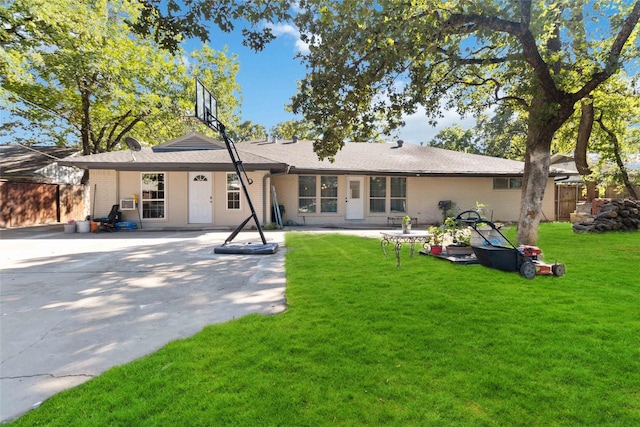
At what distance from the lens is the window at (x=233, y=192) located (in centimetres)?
1289

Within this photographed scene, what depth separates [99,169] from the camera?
40.0ft

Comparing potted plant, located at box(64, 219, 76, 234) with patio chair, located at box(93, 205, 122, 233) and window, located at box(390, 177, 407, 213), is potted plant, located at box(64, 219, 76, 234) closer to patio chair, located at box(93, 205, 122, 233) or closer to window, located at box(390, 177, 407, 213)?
patio chair, located at box(93, 205, 122, 233)

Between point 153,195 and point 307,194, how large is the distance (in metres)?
6.21

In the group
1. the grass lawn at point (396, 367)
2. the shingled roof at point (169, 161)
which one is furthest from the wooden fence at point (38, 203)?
the grass lawn at point (396, 367)

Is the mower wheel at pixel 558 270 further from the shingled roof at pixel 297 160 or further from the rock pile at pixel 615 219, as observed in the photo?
the rock pile at pixel 615 219

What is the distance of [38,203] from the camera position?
52.3 feet

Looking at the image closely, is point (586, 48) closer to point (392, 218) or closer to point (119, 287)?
point (392, 218)

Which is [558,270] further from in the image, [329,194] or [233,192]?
[233,192]

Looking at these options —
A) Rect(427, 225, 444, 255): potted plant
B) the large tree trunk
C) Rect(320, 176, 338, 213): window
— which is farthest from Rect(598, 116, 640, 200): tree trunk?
Rect(427, 225, 444, 255): potted plant

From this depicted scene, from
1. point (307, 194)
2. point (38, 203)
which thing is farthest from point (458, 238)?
point (38, 203)

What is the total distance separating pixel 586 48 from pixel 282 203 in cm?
1096

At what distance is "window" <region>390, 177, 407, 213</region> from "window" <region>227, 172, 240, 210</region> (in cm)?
689

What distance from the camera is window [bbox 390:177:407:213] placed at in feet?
49.1

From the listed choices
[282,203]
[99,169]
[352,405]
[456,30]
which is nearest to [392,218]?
[282,203]
